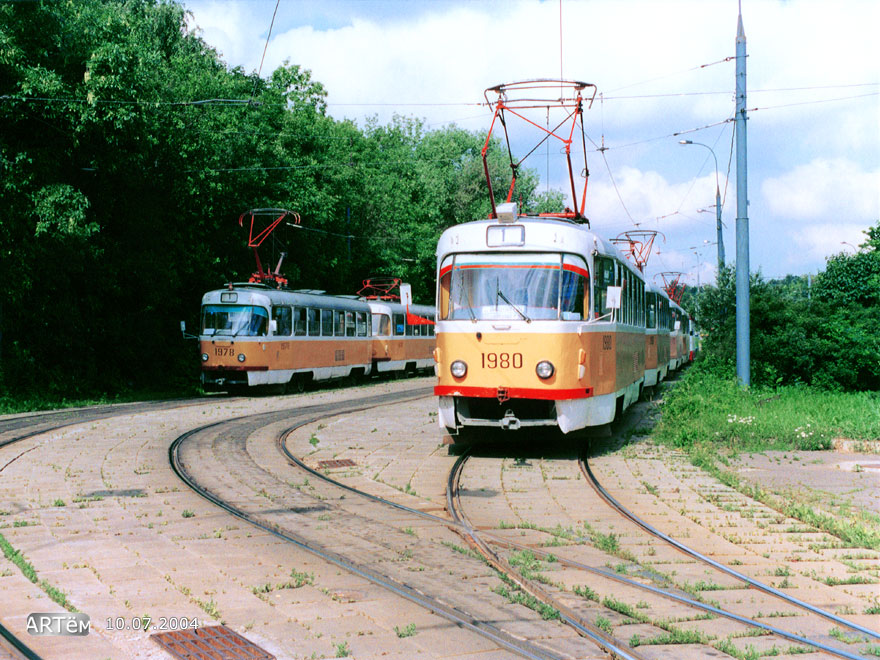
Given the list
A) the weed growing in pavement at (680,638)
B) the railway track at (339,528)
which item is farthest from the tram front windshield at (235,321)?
the weed growing in pavement at (680,638)

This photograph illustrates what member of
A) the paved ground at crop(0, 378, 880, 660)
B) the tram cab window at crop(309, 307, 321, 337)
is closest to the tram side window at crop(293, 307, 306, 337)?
the tram cab window at crop(309, 307, 321, 337)

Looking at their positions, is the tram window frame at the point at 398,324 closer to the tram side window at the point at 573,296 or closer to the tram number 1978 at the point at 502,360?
the tram side window at the point at 573,296

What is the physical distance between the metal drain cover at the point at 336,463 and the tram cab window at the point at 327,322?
54.4 feet

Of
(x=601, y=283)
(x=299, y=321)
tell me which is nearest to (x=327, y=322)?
(x=299, y=321)

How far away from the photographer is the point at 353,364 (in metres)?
31.9

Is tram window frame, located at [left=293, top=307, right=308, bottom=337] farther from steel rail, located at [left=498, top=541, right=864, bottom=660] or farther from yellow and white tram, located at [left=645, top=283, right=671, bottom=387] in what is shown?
steel rail, located at [left=498, top=541, right=864, bottom=660]

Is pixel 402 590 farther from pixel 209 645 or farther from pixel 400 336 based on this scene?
pixel 400 336

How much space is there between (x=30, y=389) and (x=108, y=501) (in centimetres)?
1492

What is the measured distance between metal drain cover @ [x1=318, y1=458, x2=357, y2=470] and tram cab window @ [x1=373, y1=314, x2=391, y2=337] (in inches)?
868

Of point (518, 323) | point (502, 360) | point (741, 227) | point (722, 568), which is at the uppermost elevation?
point (741, 227)

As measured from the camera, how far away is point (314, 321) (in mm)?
28094

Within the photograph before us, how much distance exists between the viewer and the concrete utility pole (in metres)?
17.5

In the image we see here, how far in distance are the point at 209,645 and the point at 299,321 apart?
22211 millimetres

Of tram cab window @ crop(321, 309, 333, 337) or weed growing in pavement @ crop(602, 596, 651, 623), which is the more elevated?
tram cab window @ crop(321, 309, 333, 337)
